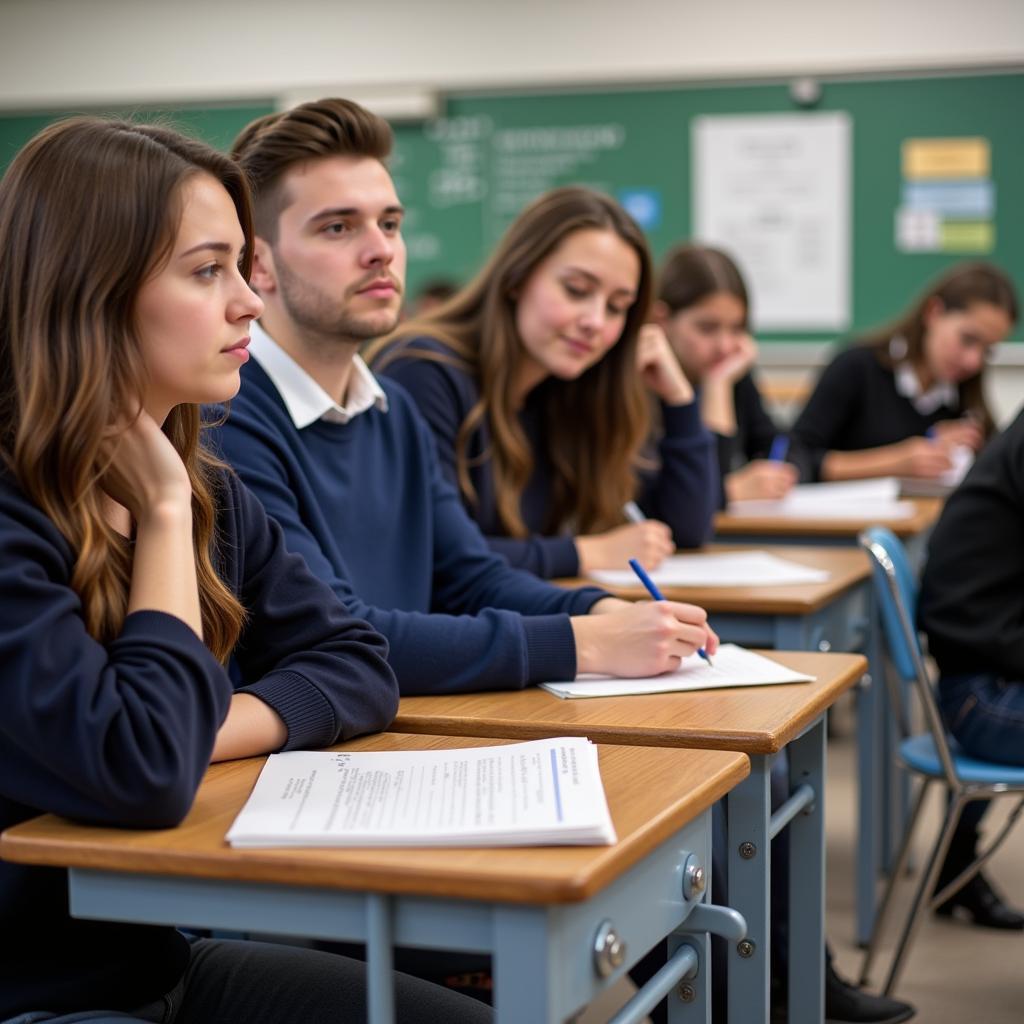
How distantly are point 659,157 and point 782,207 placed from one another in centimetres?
54

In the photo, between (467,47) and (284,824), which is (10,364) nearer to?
(284,824)

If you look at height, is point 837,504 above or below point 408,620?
below

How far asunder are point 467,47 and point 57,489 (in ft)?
17.4

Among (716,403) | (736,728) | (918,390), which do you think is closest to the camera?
(736,728)

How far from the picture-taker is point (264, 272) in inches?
80.5

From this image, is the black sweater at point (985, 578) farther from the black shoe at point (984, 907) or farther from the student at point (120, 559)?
the student at point (120, 559)

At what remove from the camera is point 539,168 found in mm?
6238

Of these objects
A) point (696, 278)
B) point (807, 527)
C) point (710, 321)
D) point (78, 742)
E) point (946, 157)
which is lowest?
point (807, 527)

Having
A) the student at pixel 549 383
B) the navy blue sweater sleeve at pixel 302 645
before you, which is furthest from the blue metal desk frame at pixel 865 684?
the navy blue sweater sleeve at pixel 302 645

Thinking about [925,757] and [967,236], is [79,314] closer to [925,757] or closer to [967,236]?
[925,757]

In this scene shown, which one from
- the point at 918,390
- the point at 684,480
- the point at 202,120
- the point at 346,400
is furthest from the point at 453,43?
the point at 346,400

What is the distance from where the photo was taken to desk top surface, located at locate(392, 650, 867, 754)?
1460mm

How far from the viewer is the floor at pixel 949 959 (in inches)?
96.0

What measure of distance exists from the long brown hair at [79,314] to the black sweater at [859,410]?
134 inches
